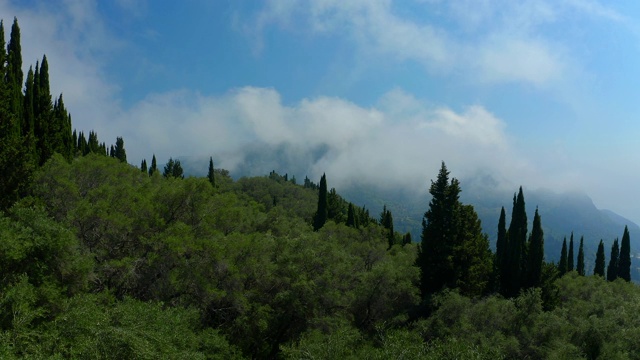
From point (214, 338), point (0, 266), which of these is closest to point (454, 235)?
point (214, 338)

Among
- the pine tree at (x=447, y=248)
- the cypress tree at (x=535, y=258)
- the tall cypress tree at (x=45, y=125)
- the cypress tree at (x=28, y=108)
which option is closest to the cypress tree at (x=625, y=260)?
the cypress tree at (x=535, y=258)

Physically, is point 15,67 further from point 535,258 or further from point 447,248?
point 535,258

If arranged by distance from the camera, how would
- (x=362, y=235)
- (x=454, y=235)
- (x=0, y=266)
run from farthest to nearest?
(x=362, y=235) → (x=454, y=235) → (x=0, y=266)

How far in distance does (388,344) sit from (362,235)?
128ft

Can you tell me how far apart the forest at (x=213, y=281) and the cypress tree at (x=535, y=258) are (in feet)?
17.5

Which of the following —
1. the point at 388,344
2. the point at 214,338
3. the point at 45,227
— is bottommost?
the point at 214,338

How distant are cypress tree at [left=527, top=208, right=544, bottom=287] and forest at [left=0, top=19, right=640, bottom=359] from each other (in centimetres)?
533

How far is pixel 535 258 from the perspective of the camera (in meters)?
43.5

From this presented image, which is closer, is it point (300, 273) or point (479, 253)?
point (300, 273)

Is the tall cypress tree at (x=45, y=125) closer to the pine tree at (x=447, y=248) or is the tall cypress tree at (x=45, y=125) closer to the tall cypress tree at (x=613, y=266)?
the pine tree at (x=447, y=248)

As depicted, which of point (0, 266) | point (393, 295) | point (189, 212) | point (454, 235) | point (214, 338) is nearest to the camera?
point (0, 266)

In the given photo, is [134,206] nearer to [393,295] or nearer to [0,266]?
[0,266]

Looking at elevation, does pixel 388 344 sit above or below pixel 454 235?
below

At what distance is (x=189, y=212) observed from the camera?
93.4 ft
